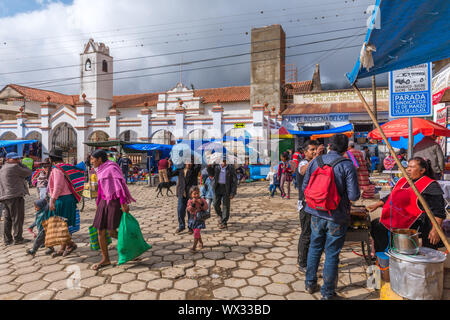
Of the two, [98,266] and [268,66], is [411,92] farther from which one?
[268,66]

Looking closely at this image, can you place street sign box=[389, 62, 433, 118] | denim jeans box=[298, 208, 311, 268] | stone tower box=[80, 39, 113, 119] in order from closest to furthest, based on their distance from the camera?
denim jeans box=[298, 208, 311, 268] → street sign box=[389, 62, 433, 118] → stone tower box=[80, 39, 113, 119]

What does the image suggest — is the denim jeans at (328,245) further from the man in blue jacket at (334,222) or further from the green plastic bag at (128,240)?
the green plastic bag at (128,240)

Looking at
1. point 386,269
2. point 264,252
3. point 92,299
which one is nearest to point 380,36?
point 386,269

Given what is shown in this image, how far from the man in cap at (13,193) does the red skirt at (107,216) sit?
2.45m

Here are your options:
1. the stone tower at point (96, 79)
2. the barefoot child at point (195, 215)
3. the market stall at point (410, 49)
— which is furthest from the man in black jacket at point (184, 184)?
the stone tower at point (96, 79)

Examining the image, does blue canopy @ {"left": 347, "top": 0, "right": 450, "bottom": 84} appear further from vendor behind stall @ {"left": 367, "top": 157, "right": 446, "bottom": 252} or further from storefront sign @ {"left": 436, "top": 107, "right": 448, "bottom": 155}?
storefront sign @ {"left": 436, "top": 107, "right": 448, "bottom": 155}

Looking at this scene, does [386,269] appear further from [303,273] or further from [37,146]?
[37,146]

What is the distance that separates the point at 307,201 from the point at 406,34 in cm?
201

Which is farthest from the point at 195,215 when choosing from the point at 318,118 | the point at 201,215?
the point at 318,118

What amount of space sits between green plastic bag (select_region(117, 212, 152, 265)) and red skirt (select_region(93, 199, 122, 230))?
0.39 feet

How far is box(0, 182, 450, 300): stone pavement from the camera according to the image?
3494mm

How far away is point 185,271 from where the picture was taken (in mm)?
4125

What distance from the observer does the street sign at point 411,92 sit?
468 cm

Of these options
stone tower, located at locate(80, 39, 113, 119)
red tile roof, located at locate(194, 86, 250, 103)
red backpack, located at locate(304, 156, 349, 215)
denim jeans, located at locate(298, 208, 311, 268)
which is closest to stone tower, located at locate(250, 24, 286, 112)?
red tile roof, located at locate(194, 86, 250, 103)
